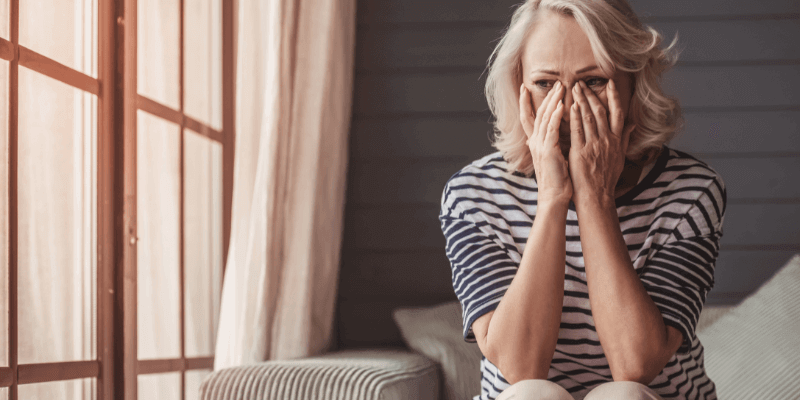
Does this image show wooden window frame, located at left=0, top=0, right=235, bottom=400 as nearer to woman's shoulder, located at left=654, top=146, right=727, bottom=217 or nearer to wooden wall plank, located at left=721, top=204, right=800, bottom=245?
woman's shoulder, located at left=654, top=146, right=727, bottom=217

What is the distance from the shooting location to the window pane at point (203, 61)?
1719mm

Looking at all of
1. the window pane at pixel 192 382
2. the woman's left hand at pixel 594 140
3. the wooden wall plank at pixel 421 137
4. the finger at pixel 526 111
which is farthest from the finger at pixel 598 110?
the window pane at pixel 192 382

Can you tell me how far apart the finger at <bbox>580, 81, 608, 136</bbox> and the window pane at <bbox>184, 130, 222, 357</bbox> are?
1.09m

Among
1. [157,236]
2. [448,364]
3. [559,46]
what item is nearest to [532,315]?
[559,46]

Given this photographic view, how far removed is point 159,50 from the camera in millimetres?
1532

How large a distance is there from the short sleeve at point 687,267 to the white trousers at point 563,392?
0.61ft

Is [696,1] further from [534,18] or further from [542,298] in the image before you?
[542,298]

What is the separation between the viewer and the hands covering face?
114cm

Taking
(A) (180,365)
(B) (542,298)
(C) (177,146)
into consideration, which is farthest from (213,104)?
(B) (542,298)

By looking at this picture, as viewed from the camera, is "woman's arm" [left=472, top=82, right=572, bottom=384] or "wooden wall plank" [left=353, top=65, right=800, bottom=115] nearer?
"woman's arm" [left=472, top=82, right=572, bottom=384]

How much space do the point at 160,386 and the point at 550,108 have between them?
1160 millimetres

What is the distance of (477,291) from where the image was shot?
1140 millimetres

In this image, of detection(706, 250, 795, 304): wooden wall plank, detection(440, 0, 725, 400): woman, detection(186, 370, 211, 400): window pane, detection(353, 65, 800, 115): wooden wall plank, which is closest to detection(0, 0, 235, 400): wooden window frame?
detection(186, 370, 211, 400): window pane

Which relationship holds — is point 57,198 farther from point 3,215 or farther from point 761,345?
point 761,345
